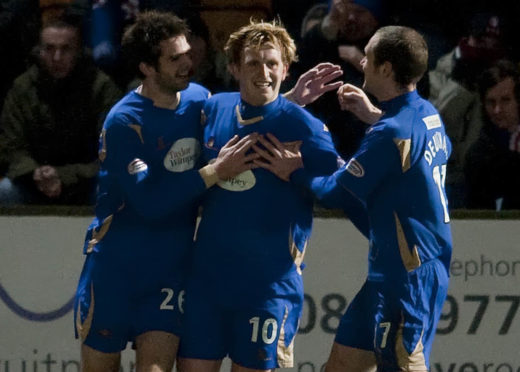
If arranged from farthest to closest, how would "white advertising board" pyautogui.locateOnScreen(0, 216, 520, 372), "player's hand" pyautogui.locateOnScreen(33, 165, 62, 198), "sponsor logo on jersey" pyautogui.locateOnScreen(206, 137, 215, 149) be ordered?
"player's hand" pyautogui.locateOnScreen(33, 165, 62, 198) < "white advertising board" pyautogui.locateOnScreen(0, 216, 520, 372) < "sponsor logo on jersey" pyautogui.locateOnScreen(206, 137, 215, 149)

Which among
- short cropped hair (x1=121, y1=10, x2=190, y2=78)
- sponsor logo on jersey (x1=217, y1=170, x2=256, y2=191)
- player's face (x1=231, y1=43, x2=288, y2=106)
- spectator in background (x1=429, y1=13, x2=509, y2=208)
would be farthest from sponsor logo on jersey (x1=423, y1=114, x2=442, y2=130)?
spectator in background (x1=429, y1=13, x2=509, y2=208)

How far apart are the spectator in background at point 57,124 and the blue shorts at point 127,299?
188 cm

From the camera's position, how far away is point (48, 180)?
789 cm

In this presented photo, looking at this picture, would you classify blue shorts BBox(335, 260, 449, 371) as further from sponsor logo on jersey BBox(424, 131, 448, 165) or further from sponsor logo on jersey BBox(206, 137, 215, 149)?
sponsor logo on jersey BBox(206, 137, 215, 149)

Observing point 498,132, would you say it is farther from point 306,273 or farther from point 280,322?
point 280,322

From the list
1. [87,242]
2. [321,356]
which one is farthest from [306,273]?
[87,242]

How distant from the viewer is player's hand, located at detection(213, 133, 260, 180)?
580 centimetres

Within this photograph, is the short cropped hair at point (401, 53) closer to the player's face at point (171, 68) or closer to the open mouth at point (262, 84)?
the open mouth at point (262, 84)

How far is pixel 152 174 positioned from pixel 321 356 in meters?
2.10

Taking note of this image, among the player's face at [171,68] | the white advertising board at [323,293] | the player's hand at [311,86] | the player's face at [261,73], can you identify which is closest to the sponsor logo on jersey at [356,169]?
the player's face at [261,73]

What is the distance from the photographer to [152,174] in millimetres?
6039

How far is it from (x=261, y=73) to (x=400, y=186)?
0.76 m

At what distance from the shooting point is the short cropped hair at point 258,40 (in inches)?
232

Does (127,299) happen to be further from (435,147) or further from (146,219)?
(435,147)
